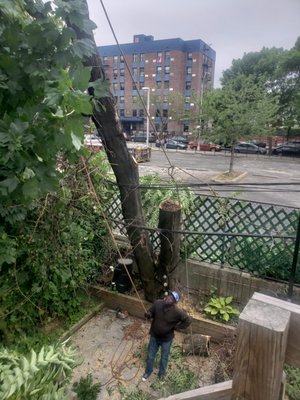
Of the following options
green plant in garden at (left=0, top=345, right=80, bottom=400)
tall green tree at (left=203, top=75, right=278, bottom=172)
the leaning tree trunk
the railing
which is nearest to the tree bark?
the leaning tree trunk

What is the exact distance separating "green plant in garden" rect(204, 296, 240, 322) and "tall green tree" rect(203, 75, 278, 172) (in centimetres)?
1593

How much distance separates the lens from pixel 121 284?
15.4 ft

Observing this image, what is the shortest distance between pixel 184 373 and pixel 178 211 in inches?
78.4

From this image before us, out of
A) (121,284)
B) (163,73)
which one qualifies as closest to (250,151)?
(163,73)

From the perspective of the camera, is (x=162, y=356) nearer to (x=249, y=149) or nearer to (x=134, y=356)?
(x=134, y=356)

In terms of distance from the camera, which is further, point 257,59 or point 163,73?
point 163,73

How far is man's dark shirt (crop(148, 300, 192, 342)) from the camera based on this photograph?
3.49m

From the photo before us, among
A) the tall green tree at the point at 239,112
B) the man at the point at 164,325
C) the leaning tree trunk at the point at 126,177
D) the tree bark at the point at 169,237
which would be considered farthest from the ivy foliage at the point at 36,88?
the tall green tree at the point at 239,112

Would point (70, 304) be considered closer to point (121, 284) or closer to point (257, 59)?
point (121, 284)

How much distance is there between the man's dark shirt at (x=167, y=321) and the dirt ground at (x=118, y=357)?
57 centimetres

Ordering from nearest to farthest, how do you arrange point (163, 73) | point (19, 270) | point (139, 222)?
point (19, 270) → point (139, 222) → point (163, 73)

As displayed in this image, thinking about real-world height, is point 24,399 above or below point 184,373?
above

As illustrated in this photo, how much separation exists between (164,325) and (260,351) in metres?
2.87

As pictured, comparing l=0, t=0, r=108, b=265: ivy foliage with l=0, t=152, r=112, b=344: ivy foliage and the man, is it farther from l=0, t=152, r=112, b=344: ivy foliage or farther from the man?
the man
